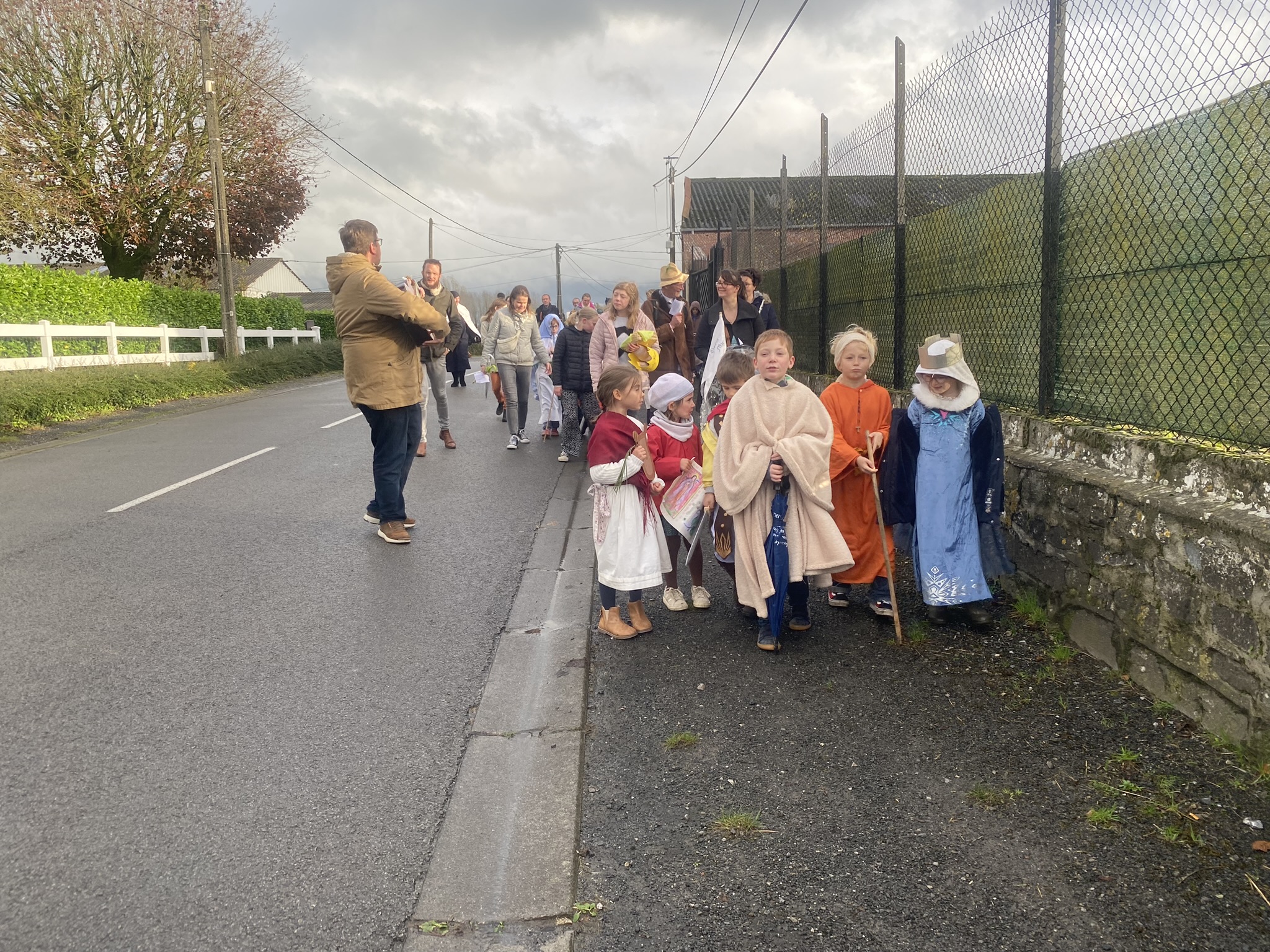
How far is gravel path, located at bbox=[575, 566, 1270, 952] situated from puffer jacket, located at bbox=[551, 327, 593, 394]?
250 inches

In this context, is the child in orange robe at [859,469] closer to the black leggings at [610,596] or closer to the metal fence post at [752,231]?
the black leggings at [610,596]

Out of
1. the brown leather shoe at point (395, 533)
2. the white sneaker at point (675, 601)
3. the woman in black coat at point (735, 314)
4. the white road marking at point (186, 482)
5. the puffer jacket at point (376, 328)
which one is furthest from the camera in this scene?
the woman in black coat at point (735, 314)

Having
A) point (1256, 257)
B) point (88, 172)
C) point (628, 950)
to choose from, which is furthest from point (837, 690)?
point (88, 172)

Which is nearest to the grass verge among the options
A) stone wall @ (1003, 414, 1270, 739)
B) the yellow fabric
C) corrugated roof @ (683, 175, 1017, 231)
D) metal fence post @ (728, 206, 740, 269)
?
metal fence post @ (728, 206, 740, 269)

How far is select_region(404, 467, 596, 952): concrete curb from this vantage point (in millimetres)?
2443

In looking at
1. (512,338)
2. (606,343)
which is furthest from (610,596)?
(512,338)

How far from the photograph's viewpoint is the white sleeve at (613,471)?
459 cm

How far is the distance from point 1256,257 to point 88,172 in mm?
26717

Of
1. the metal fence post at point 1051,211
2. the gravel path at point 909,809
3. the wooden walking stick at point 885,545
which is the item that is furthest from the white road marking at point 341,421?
the metal fence post at point 1051,211

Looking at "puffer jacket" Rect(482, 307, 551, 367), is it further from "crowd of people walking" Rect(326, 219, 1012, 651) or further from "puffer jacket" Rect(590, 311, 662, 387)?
"crowd of people walking" Rect(326, 219, 1012, 651)

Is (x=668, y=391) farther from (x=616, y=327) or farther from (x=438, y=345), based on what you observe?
(x=616, y=327)

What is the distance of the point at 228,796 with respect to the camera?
10.1 ft

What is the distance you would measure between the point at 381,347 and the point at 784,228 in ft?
20.3

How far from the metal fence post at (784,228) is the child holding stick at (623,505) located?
6.94 m
